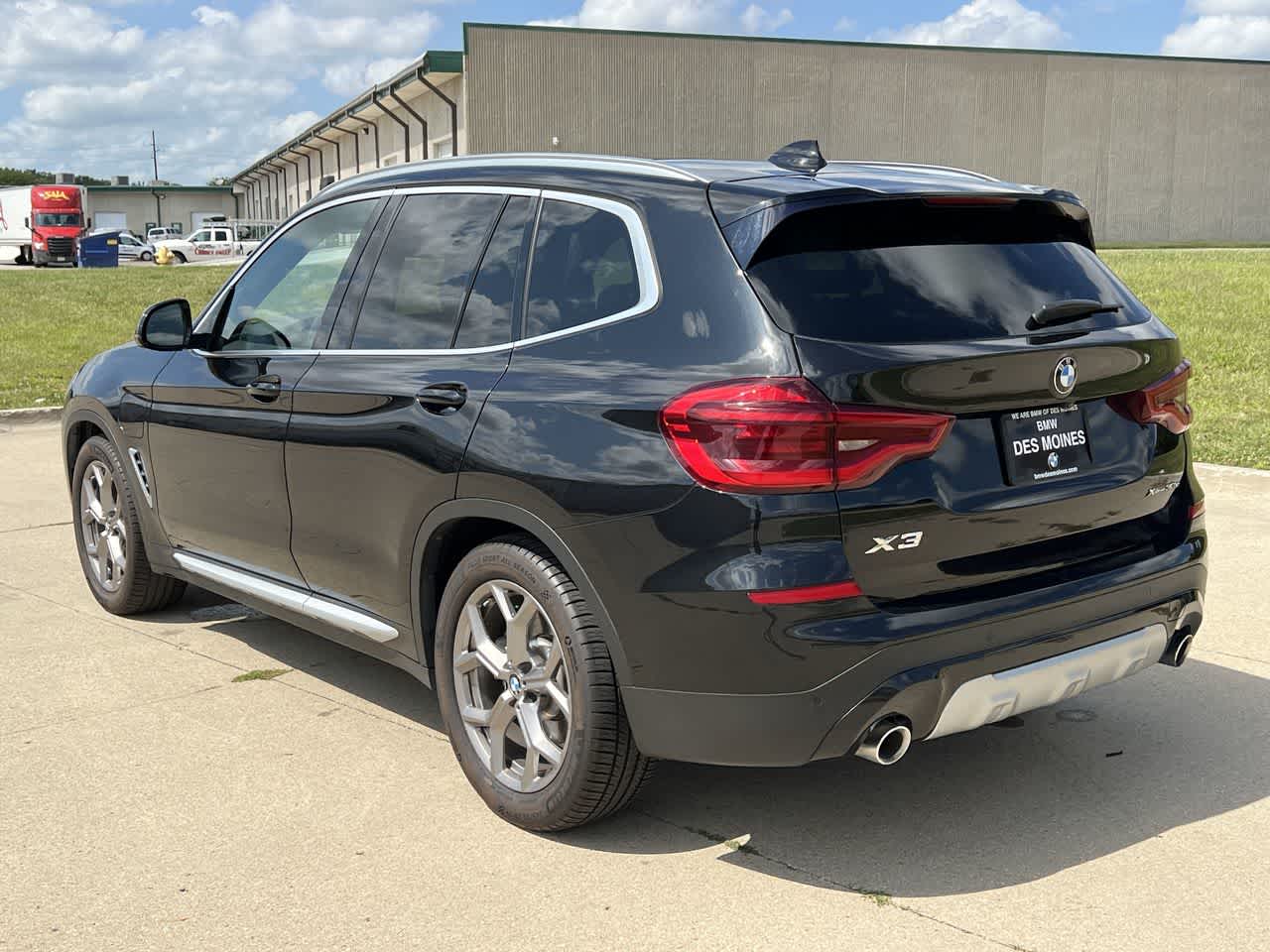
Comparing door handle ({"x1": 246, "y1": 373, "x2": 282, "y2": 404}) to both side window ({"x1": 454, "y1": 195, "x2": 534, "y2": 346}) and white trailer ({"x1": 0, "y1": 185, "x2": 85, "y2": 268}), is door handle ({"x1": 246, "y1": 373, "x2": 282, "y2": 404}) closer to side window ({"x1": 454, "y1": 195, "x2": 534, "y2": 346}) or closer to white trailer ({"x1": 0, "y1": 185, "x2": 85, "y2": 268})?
side window ({"x1": 454, "y1": 195, "x2": 534, "y2": 346})

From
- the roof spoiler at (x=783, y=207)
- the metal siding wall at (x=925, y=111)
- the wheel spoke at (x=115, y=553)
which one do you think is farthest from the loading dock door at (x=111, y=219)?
the roof spoiler at (x=783, y=207)

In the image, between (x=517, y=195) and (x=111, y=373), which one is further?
(x=111, y=373)

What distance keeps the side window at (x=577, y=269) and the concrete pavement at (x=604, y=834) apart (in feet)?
4.65

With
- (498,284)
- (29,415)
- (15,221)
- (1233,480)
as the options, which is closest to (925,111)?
(15,221)

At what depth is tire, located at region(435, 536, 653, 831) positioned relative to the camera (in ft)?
11.6

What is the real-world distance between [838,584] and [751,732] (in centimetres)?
42

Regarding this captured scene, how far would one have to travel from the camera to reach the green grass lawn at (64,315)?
50.9 ft

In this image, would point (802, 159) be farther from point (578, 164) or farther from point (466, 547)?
point (466, 547)

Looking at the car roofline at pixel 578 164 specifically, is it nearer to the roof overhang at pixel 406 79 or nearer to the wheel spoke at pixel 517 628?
the wheel spoke at pixel 517 628

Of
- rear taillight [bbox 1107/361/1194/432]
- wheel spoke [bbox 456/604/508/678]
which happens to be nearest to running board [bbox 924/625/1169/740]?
rear taillight [bbox 1107/361/1194/432]

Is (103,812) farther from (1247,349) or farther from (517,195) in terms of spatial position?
(1247,349)

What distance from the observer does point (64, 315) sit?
889 inches

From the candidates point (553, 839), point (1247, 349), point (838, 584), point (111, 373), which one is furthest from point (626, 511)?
point (1247, 349)

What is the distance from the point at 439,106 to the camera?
162ft
